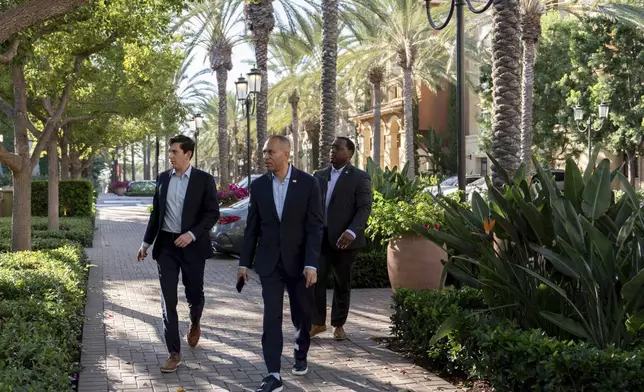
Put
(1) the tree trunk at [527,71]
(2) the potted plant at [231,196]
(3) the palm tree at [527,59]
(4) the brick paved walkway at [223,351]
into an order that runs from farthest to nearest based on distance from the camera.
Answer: (1) the tree trunk at [527,71], (3) the palm tree at [527,59], (2) the potted plant at [231,196], (4) the brick paved walkway at [223,351]

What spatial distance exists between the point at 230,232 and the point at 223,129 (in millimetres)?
22387

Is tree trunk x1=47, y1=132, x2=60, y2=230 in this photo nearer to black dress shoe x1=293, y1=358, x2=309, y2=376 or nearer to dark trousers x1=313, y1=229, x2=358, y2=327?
dark trousers x1=313, y1=229, x2=358, y2=327

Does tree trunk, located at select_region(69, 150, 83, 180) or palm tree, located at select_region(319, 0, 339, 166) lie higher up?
palm tree, located at select_region(319, 0, 339, 166)

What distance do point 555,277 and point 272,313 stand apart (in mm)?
1861

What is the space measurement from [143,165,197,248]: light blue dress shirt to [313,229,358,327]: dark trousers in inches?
54.2

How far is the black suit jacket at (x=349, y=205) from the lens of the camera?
725 cm

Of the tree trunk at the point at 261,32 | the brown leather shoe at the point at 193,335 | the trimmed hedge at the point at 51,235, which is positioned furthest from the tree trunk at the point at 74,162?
the brown leather shoe at the point at 193,335

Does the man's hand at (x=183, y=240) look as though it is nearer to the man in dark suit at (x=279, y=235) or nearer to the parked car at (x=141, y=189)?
the man in dark suit at (x=279, y=235)

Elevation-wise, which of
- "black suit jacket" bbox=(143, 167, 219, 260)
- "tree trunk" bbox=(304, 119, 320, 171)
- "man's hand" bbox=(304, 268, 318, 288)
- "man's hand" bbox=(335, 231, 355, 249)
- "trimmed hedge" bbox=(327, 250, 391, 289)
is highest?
"tree trunk" bbox=(304, 119, 320, 171)

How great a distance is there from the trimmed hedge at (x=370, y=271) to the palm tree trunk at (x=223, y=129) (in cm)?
2335

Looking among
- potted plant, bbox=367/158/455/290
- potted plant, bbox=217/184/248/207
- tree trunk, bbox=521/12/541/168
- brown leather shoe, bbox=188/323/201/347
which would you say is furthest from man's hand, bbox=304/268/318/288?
tree trunk, bbox=521/12/541/168

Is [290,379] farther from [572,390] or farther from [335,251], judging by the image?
[572,390]

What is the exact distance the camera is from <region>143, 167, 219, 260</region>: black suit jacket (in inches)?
254

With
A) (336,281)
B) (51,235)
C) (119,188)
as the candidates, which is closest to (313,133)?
(119,188)
